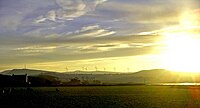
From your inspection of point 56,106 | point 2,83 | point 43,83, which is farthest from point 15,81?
point 56,106

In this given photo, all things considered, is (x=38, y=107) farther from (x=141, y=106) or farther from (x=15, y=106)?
(x=141, y=106)

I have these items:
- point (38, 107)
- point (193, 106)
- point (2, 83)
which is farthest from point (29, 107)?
point (2, 83)

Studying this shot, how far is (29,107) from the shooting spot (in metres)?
43.8

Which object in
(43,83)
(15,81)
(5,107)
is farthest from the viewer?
(43,83)

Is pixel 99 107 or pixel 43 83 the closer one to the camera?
pixel 99 107

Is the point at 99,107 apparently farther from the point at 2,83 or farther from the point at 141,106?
the point at 2,83

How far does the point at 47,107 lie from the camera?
43750 mm

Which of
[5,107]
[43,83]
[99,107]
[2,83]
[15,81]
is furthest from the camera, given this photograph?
[43,83]

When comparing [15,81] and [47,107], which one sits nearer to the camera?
[47,107]

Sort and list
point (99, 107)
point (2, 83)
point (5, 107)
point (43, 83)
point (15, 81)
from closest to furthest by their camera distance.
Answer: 1. point (5, 107)
2. point (99, 107)
3. point (2, 83)
4. point (15, 81)
5. point (43, 83)

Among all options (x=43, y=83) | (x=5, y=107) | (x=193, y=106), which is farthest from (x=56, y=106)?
(x=43, y=83)

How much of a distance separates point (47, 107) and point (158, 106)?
13.3 metres

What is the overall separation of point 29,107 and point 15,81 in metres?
93.3

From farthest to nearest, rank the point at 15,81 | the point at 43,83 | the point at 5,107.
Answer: the point at 43,83, the point at 15,81, the point at 5,107
